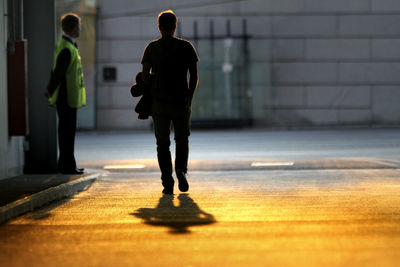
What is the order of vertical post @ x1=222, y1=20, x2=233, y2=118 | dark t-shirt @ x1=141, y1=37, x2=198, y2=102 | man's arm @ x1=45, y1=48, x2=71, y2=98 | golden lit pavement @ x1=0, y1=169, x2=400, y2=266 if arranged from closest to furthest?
1. golden lit pavement @ x1=0, y1=169, x2=400, y2=266
2. dark t-shirt @ x1=141, y1=37, x2=198, y2=102
3. man's arm @ x1=45, y1=48, x2=71, y2=98
4. vertical post @ x1=222, y1=20, x2=233, y2=118

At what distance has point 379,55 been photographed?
24203 mm

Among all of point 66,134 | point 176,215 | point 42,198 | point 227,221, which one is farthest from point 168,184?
point 227,221

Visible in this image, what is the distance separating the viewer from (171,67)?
25.7 ft

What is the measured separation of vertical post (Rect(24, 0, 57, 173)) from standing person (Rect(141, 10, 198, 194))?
7.88 feet

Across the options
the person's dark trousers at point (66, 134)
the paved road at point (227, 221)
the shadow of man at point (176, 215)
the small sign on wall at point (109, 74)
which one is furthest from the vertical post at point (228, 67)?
the shadow of man at point (176, 215)

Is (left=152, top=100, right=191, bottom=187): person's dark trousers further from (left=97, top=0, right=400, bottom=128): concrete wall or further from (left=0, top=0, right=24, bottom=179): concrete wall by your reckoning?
(left=97, top=0, right=400, bottom=128): concrete wall

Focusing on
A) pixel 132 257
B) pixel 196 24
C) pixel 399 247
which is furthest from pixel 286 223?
pixel 196 24

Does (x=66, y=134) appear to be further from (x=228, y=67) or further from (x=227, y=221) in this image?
(x=228, y=67)

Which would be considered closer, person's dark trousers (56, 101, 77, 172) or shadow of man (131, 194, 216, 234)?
shadow of man (131, 194, 216, 234)

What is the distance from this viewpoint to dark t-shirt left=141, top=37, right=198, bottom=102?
783 centimetres

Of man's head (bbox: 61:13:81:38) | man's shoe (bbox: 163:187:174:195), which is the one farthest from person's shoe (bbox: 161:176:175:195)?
man's head (bbox: 61:13:81:38)

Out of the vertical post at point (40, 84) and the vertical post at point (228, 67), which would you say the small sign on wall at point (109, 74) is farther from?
the vertical post at point (40, 84)

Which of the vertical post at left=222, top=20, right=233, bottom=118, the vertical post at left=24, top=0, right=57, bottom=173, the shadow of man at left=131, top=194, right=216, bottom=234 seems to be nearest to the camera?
the shadow of man at left=131, top=194, right=216, bottom=234

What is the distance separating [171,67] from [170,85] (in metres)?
0.18
